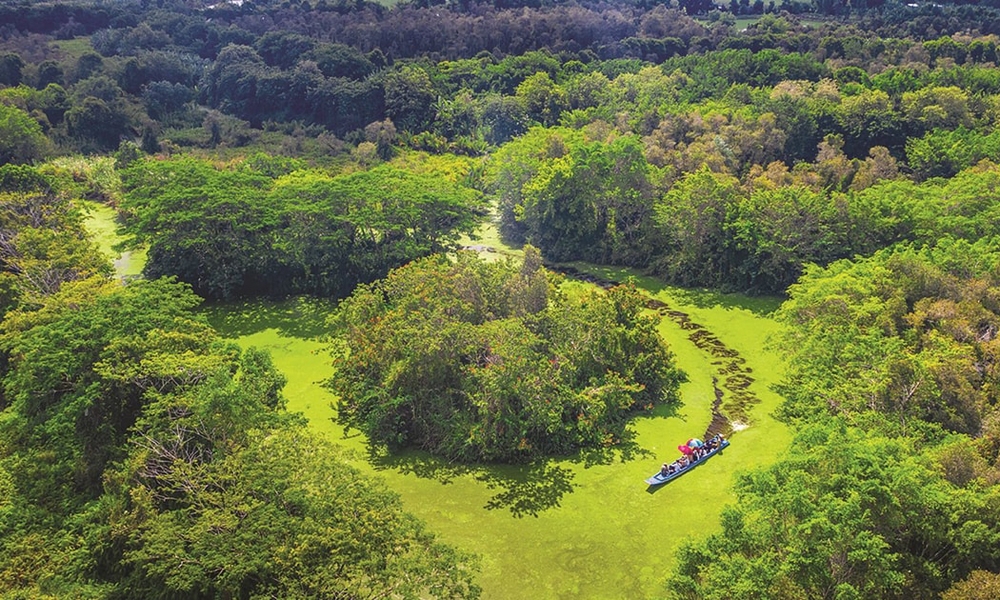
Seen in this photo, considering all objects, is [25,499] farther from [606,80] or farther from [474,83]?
[474,83]

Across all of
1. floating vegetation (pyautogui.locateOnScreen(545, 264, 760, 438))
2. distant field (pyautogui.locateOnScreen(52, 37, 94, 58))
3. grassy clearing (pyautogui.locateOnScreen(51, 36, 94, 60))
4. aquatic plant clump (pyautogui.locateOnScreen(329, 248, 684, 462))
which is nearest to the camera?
aquatic plant clump (pyautogui.locateOnScreen(329, 248, 684, 462))

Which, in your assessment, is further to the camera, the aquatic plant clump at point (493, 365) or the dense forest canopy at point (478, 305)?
the aquatic plant clump at point (493, 365)

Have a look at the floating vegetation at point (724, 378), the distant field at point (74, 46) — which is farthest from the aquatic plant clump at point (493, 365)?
the distant field at point (74, 46)

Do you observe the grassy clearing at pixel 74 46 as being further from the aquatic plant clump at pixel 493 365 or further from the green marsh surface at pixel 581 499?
the aquatic plant clump at pixel 493 365

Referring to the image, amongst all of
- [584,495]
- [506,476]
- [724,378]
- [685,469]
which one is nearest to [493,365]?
[506,476]

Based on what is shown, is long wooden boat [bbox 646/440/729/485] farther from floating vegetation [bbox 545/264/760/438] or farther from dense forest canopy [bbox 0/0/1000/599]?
dense forest canopy [bbox 0/0/1000/599]

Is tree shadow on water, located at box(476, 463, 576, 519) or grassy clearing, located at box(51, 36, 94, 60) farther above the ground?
grassy clearing, located at box(51, 36, 94, 60)

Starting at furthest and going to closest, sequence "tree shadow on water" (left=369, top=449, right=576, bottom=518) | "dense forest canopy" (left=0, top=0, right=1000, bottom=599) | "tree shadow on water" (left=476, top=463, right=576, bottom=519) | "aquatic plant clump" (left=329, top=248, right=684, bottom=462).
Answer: "aquatic plant clump" (left=329, top=248, right=684, bottom=462) → "tree shadow on water" (left=369, top=449, right=576, bottom=518) → "tree shadow on water" (left=476, top=463, right=576, bottom=519) → "dense forest canopy" (left=0, top=0, right=1000, bottom=599)

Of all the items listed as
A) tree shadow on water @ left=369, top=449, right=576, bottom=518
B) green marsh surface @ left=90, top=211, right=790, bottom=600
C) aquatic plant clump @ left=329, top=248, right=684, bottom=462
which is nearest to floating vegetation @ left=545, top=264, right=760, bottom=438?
green marsh surface @ left=90, top=211, right=790, bottom=600
